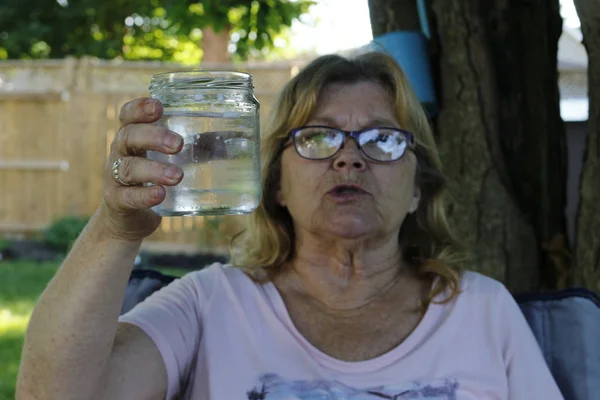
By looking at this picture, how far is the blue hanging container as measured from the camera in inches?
111

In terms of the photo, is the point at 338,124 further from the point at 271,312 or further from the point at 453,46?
the point at 453,46

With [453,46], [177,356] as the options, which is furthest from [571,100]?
[177,356]

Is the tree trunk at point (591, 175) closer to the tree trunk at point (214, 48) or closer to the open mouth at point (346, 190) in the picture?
the open mouth at point (346, 190)

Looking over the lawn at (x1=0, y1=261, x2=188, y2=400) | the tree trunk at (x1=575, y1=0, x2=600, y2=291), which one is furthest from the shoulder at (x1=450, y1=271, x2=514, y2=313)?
the lawn at (x1=0, y1=261, x2=188, y2=400)

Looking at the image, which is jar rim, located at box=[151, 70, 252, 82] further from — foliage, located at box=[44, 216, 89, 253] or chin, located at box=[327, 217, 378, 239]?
foliage, located at box=[44, 216, 89, 253]

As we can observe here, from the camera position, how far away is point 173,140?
4.61 ft

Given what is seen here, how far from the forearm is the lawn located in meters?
2.86

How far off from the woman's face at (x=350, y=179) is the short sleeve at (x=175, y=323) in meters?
0.36

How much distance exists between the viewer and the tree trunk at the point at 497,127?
9.39ft

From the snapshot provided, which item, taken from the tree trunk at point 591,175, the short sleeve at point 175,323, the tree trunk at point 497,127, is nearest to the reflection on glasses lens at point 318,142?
the short sleeve at point 175,323

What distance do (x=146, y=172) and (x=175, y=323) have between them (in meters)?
0.65

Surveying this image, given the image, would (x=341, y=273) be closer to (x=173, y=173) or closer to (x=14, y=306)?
(x=173, y=173)

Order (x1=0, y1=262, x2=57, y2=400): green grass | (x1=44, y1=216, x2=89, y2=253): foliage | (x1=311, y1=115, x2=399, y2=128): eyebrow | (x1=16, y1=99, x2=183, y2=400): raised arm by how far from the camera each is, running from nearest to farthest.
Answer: (x1=16, y1=99, x2=183, y2=400): raised arm < (x1=311, y1=115, x2=399, y2=128): eyebrow < (x1=0, y1=262, x2=57, y2=400): green grass < (x1=44, y1=216, x2=89, y2=253): foliage

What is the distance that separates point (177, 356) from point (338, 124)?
2.32 feet
